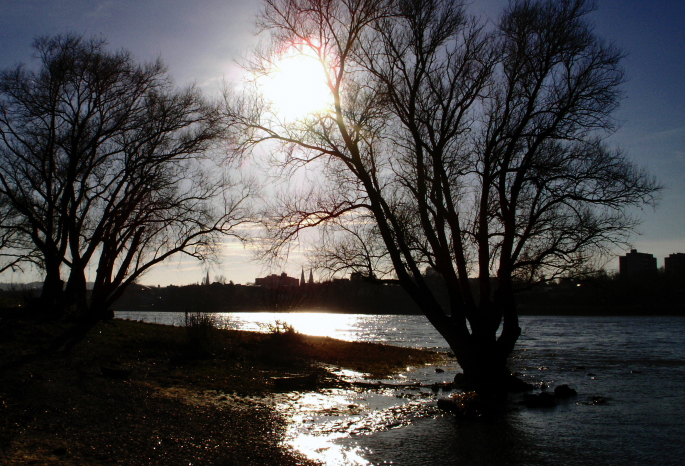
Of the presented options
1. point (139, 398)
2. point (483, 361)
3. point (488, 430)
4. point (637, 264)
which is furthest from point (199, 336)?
point (637, 264)

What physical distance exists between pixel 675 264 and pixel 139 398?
451 feet

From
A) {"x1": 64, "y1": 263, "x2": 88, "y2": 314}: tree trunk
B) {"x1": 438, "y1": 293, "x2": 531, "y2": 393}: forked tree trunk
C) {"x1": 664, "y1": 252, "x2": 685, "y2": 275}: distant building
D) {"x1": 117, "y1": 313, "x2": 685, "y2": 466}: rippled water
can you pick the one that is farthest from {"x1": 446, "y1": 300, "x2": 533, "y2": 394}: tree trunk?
{"x1": 664, "y1": 252, "x2": 685, "y2": 275}: distant building

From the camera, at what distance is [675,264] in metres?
119

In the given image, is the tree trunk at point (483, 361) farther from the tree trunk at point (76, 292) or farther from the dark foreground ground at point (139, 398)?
the tree trunk at point (76, 292)

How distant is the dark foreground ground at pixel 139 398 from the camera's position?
649 centimetres

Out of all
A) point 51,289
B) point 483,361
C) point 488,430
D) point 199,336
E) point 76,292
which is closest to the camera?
point 488,430

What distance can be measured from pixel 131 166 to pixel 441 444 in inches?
541

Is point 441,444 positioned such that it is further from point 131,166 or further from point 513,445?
point 131,166

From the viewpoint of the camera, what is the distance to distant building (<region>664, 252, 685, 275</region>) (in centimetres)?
10493

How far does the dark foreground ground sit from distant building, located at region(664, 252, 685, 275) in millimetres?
111341

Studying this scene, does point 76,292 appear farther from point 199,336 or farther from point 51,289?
point 199,336

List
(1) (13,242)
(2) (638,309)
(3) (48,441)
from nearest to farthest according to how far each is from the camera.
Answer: (3) (48,441), (1) (13,242), (2) (638,309)

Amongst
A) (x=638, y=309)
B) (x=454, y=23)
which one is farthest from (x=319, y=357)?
(x=638, y=309)

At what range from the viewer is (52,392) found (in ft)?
27.8
